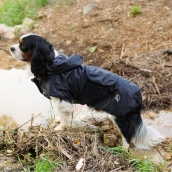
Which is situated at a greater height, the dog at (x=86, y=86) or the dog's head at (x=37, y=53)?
the dog's head at (x=37, y=53)

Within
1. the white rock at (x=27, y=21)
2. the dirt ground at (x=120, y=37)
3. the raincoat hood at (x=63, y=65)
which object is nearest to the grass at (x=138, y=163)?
the raincoat hood at (x=63, y=65)

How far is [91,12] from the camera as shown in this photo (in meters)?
8.60

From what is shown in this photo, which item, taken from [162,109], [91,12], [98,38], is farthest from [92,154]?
[91,12]

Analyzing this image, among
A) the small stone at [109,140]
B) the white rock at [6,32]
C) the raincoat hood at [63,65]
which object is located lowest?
the small stone at [109,140]

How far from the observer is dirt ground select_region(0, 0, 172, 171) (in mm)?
5660

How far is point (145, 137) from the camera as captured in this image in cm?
416

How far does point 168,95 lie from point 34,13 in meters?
5.43

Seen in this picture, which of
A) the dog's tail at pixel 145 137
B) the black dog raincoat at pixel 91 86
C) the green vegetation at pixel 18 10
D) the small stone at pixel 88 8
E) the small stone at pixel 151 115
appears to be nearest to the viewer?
the black dog raincoat at pixel 91 86

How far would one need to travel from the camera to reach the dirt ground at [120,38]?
18.6ft

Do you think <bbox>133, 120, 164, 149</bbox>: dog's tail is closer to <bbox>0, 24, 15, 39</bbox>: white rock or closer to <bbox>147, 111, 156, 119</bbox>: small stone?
<bbox>147, 111, 156, 119</bbox>: small stone

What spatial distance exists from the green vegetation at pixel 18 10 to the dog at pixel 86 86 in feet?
17.5

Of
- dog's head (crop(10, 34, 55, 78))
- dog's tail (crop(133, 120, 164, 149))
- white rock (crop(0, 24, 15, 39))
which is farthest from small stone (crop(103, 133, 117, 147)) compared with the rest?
white rock (crop(0, 24, 15, 39))

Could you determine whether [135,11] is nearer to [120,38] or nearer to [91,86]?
[120,38]

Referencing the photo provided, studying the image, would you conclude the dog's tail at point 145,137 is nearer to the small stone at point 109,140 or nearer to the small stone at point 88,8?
the small stone at point 109,140
